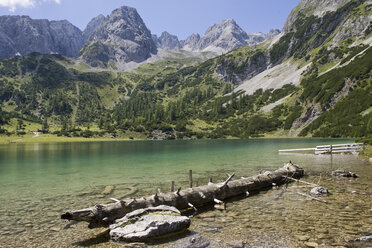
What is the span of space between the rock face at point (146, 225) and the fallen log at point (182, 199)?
36.0 inches

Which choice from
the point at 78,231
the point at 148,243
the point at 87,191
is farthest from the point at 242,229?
the point at 87,191

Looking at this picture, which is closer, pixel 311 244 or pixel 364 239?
pixel 364 239

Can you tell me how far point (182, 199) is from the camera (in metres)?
16.9

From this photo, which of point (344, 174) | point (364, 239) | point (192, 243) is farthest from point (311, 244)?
point (344, 174)

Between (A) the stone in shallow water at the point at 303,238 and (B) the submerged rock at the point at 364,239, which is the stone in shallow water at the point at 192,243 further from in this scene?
(B) the submerged rock at the point at 364,239

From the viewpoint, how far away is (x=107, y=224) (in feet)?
44.9

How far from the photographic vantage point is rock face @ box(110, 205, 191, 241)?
1223 centimetres

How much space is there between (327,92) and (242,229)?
176780 millimetres

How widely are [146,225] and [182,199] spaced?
15.3 ft

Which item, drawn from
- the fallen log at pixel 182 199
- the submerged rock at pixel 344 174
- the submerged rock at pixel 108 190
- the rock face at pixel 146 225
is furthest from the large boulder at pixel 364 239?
the submerged rock at pixel 108 190

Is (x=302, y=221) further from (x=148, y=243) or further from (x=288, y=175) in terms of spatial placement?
(x=288, y=175)

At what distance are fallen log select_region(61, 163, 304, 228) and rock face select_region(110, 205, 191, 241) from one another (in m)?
0.91

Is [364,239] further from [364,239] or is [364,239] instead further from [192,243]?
[192,243]

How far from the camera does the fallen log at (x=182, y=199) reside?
13203 mm
